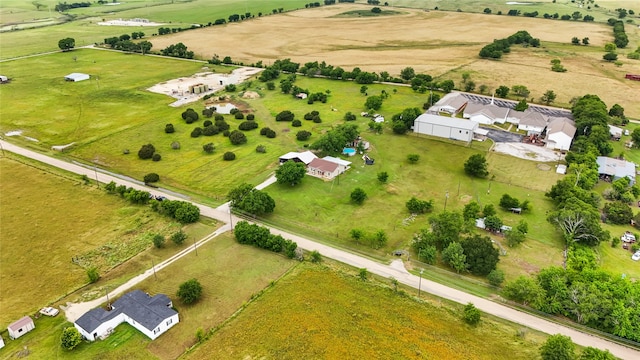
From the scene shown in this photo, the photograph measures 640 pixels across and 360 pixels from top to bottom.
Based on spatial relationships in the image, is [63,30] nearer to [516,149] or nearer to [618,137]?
[516,149]

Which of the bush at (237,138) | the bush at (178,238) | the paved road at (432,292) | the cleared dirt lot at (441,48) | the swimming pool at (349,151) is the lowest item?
the paved road at (432,292)

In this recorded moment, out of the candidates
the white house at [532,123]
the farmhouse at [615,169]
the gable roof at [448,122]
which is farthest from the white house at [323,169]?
the white house at [532,123]

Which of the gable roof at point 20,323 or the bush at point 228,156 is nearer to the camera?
the gable roof at point 20,323

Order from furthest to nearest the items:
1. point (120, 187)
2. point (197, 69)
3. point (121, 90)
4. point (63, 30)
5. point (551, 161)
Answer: point (63, 30) → point (197, 69) → point (121, 90) → point (551, 161) → point (120, 187)

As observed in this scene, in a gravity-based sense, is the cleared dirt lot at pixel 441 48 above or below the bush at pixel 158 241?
above

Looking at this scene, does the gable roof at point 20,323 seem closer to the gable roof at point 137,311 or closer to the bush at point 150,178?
the gable roof at point 137,311

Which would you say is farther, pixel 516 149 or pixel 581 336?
pixel 516 149

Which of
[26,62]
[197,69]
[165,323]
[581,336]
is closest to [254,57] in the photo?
[197,69]
